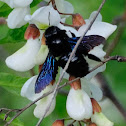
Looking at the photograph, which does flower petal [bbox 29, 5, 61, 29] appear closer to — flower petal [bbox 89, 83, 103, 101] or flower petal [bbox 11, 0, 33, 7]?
flower petal [bbox 11, 0, 33, 7]

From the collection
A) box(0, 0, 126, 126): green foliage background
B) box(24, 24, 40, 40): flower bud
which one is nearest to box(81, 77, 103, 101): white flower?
box(24, 24, 40, 40): flower bud

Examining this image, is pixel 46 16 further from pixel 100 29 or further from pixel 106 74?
pixel 106 74

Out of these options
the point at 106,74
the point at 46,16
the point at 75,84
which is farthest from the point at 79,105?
the point at 106,74

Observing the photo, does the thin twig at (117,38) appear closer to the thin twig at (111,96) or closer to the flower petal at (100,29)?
the thin twig at (111,96)

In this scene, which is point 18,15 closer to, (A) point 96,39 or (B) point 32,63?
(B) point 32,63

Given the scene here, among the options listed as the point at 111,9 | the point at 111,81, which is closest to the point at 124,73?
the point at 111,81
